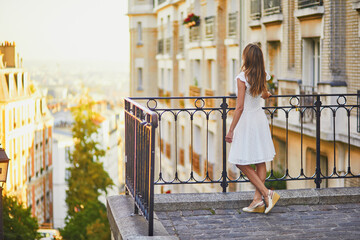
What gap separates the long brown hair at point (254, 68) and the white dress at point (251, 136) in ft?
0.60

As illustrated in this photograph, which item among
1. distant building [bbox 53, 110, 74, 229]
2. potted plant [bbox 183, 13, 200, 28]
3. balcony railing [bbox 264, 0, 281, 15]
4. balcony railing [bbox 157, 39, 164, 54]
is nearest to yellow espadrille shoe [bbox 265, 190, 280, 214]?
balcony railing [bbox 264, 0, 281, 15]

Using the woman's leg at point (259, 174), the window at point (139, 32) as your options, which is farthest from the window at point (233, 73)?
the window at point (139, 32)

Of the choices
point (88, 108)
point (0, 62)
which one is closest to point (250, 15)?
point (88, 108)

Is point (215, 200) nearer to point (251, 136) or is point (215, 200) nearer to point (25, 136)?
point (251, 136)

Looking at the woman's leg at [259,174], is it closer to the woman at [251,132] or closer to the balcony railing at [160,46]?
the woman at [251,132]

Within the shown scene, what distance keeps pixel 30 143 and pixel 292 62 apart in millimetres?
51839

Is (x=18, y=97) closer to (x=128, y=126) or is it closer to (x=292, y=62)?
(x=292, y=62)

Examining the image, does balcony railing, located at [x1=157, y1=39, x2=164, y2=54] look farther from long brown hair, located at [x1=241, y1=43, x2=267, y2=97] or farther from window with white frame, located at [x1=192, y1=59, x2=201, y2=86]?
long brown hair, located at [x1=241, y1=43, x2=267, y2=97]

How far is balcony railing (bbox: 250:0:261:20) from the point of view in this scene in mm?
24156

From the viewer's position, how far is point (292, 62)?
21.4 m

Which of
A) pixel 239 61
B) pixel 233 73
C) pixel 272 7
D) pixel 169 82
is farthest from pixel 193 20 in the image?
pixel 272 7

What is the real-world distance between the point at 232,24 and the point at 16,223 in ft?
36.8

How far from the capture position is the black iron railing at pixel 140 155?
687cm

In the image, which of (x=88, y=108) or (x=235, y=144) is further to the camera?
(x=88, y=108)
